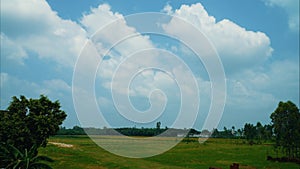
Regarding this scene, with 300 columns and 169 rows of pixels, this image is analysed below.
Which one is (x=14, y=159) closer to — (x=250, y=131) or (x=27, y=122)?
(x=27, y=122)

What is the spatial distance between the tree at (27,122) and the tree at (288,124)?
76.6 feet

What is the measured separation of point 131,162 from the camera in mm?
28828

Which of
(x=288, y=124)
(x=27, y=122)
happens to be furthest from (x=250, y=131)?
(x=27, y=122)

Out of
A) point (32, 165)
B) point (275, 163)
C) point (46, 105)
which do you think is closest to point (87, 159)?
point (46, 105)

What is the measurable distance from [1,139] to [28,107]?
271 centimetres

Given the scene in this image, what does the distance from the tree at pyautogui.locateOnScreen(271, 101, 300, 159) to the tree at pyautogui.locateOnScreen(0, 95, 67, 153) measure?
76.6ft

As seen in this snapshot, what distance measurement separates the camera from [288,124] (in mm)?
33844

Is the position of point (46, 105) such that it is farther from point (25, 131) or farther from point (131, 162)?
point (131, 162)

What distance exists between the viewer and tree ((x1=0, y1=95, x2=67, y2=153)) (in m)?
21.2

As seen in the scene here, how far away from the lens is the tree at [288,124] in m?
33.3

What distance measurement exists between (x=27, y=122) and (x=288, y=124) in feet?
85.4

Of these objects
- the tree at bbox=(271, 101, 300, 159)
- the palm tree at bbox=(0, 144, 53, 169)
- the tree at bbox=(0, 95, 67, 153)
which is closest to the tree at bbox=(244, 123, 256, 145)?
the tree at bbox=(271, 101, 300, 159)

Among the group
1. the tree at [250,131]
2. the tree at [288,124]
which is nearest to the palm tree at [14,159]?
the tree at [288,124]

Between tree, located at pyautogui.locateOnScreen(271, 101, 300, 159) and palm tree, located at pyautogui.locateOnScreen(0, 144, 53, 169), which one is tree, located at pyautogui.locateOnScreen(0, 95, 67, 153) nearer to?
palm tree, located at pyautogui.locateOnScreen(0, 144, 53, 169)
